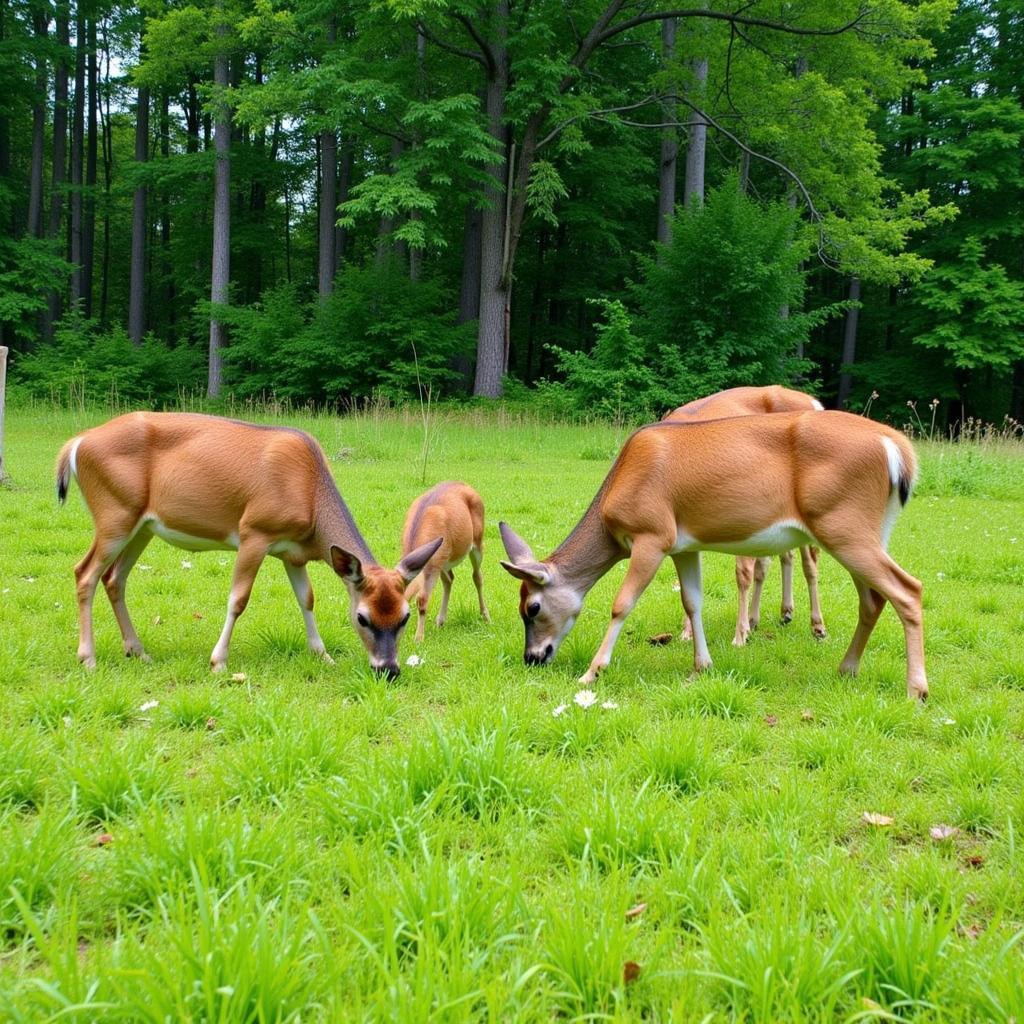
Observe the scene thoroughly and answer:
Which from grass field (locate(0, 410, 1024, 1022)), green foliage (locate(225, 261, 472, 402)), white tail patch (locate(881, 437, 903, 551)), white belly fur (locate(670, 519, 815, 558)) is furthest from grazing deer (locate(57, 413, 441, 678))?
green foliage (locate(225, 261, 472, 402))

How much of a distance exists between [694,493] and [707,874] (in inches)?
111

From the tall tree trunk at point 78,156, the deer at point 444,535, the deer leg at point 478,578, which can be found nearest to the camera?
the deer at point 444,535

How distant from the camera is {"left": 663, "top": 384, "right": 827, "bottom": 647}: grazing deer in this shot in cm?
613

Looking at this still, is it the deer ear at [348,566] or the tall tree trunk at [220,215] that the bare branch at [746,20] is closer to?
the tall tree trunk at [220,215]

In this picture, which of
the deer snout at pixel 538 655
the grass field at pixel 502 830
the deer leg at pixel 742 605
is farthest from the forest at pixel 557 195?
the grass field at pixel 502 830

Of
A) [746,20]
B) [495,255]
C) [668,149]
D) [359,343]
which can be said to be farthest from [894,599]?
[668,149]

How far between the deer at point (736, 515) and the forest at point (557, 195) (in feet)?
45.0

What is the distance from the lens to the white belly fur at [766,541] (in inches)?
196

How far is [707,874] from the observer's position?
2670 millimetres

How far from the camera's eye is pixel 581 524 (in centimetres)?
568

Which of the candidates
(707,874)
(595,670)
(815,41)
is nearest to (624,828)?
(707,874)

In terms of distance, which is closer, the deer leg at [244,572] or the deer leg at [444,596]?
the deer leg at [244,572]

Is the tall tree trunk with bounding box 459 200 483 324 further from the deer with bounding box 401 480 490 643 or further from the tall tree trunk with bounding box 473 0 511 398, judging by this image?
the deer with bounding box 401 480 490 643

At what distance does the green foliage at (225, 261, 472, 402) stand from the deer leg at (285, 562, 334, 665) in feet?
67.3
